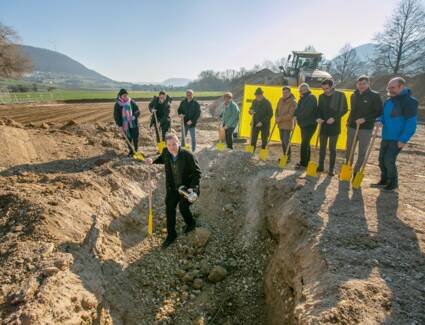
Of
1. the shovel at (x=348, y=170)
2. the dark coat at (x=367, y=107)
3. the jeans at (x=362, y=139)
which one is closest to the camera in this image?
the dark coat at (x=367, y=107)

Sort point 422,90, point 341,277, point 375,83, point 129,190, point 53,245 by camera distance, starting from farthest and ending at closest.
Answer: point 375,83
point 422,90
point 129,190
point 53,245
point 341,277

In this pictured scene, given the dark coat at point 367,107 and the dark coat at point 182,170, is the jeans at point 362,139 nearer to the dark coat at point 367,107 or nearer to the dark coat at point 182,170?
→ the dark coat at point 367,107

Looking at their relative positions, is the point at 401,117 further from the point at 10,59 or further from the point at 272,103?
the point at 10,59

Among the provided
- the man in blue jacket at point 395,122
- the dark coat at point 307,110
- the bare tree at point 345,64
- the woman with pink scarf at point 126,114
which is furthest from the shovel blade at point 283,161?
the bare tree at point 345,64

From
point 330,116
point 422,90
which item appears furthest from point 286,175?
point 422,90

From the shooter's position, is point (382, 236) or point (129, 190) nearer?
point (382, 236)

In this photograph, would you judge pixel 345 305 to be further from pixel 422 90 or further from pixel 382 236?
pixel 422 90

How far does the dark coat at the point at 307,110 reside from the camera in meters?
5.66

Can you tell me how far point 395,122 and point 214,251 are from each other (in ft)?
12.9

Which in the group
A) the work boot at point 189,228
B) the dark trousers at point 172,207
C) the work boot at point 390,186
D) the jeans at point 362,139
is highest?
the jeans at point 362,139

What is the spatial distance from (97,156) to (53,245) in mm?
4411

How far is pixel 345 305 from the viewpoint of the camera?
2.49 m

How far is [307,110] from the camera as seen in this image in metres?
5.70

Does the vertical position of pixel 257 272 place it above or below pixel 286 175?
below
